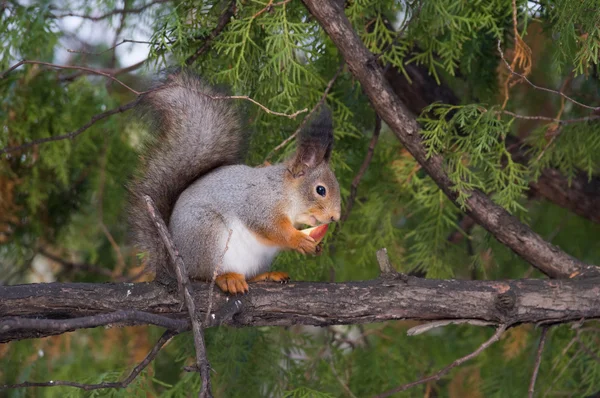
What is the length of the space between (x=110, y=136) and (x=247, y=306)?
1306mm

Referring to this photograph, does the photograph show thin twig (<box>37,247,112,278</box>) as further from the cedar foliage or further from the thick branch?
the thick branch

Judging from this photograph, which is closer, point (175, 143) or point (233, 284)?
point (233, 284)

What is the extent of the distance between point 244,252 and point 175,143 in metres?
0.33


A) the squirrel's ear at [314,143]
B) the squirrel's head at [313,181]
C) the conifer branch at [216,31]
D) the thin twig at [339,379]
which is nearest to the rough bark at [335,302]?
the squirrel's head at [313,181]

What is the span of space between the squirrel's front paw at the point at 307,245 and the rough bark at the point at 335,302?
9cm

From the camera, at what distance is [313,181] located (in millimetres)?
1973

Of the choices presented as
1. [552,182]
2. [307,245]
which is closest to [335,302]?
[307,245]

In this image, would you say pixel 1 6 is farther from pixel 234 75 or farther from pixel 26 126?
pixel 234 75

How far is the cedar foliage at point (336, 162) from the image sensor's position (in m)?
2.06

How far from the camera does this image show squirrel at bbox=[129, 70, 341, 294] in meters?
1.87

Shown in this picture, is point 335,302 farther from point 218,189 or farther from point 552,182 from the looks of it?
point 552,182

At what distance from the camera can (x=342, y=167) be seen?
2.33 metres

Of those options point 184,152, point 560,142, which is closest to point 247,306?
point 184,152

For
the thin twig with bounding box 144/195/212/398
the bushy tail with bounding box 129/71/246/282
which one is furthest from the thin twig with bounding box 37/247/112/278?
the thin twig with bounding box 144/195/212/398
